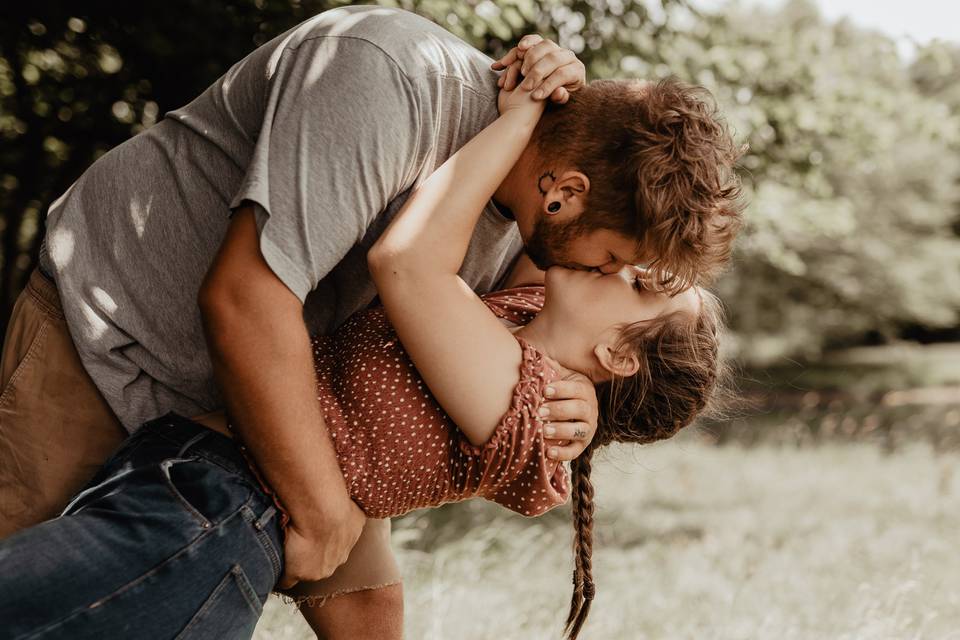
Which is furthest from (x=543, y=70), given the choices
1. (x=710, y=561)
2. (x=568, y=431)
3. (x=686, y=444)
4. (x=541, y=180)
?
(x=686, y=444)

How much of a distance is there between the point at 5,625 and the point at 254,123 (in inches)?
40.5

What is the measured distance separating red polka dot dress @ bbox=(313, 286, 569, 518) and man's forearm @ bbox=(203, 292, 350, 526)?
141 millimetres

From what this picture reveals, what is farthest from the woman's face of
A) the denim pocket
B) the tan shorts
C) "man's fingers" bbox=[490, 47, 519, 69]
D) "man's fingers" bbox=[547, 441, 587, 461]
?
the tan shorts

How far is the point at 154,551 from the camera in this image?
1560 millimetres

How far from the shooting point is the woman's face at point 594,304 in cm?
211

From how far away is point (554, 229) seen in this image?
2053 mm

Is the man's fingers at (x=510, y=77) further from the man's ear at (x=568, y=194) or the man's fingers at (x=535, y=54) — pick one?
the man's ear at (x=568, y=194)

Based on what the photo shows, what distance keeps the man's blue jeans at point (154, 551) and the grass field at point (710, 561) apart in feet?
4.19

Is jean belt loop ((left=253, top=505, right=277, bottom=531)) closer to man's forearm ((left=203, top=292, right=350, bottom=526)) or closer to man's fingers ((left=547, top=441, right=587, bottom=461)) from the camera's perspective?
man's forearm ((left=203, top=292, right=350, bottom=526))

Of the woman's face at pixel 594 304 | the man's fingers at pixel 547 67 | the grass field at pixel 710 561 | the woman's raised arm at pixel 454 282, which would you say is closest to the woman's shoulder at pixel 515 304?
the woman's face at pixel 594 304

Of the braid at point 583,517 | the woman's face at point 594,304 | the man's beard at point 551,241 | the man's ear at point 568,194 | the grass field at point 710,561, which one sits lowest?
the grass field at point 710,561

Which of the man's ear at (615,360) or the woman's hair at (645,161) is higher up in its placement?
the woman's hair at (645,161)

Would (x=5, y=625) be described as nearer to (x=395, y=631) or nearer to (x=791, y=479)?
(x=395, y=631)

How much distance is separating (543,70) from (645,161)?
298 millimetres
